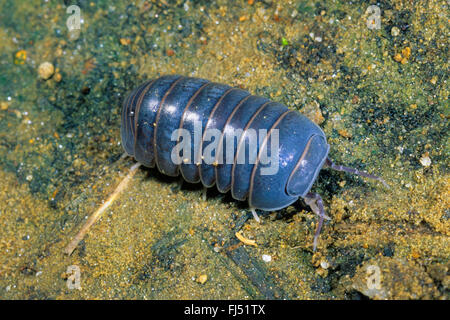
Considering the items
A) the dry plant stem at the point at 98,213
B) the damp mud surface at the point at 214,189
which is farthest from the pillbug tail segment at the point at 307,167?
the dry plant stem at the point at 98,213

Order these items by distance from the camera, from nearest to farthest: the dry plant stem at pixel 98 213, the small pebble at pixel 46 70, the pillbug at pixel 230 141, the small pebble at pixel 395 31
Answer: the pillbug at pixel 230 141 < the dry plant stem at pixel 98 213 < the small pebble at pixel 395 31 < the small pebble at pixel 46 70

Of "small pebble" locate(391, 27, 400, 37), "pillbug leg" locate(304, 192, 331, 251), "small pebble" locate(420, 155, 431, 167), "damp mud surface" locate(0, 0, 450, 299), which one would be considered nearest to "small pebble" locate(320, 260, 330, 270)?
"damp mud surface" locate(0, 0, 450, 299)

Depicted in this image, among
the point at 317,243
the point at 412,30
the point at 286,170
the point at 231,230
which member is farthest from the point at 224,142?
the point at 412,30

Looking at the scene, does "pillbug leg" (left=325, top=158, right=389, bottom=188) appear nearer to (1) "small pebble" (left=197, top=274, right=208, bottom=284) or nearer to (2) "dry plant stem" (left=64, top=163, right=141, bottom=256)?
(1) "small pebble" (left=197, top=274, right=208, bottom=284)

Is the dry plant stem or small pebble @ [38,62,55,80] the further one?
small pebble @ [38,62,55,80]

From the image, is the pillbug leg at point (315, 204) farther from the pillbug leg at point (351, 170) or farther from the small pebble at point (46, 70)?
the small pebble at point (46, 70)

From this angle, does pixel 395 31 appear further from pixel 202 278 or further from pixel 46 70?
pixel 46 70
